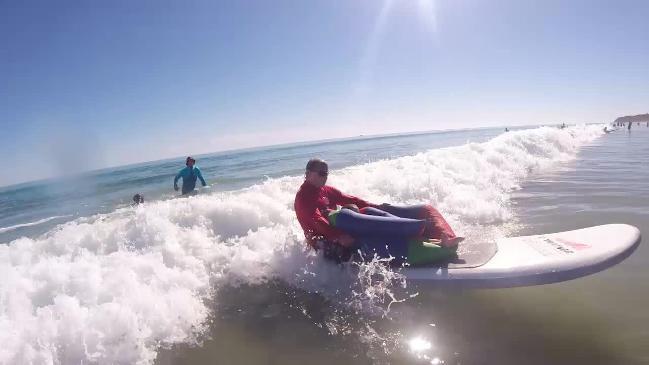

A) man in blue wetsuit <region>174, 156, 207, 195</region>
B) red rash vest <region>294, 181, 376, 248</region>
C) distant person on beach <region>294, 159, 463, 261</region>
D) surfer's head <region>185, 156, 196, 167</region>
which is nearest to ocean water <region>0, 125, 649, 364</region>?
distant person on beach <region>294, 159, 463, 261</region>

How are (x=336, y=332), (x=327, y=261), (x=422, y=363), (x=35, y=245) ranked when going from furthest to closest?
(x=35, y=245) → (x=327, y=261) → (x=336, y=332) → (x=422, y=363)

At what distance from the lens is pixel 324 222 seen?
529 cm

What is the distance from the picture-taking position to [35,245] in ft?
22.7

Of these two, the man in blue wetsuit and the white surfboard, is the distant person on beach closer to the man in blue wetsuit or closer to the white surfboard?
the white surfboard

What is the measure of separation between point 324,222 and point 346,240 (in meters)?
0.43

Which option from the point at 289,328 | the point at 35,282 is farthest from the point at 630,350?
the point at 35,282

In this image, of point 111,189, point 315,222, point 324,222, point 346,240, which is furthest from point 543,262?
point 111,189

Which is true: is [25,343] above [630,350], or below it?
above

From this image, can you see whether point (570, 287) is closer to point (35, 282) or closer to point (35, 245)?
point (35, 282)

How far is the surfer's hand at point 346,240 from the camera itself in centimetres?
509

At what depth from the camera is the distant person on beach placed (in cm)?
517

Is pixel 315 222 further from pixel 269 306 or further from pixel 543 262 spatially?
pixel 543 262

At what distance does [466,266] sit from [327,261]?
192 cm

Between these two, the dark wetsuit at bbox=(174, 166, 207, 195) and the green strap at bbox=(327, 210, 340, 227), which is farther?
the dark wetsuit at bbox=(174, 166, 207, 195)
